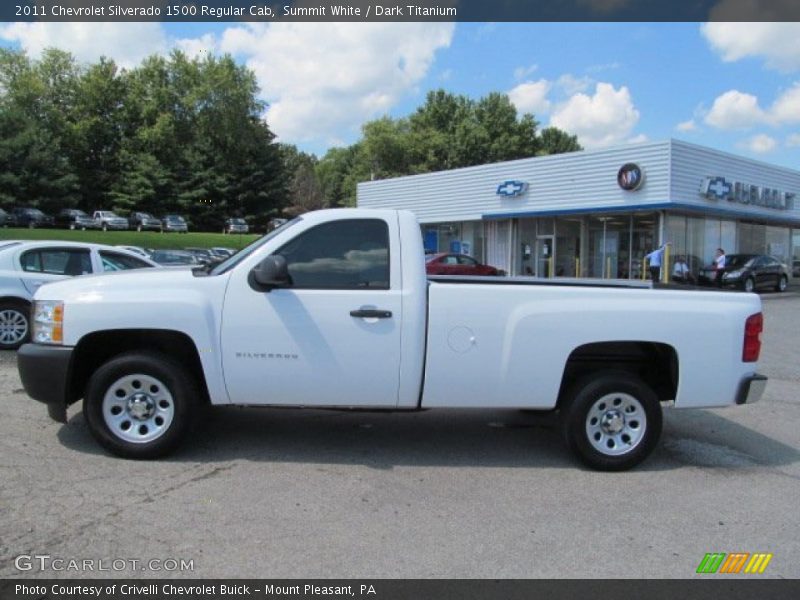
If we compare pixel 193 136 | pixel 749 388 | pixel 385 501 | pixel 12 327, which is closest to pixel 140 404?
pixel 385 501

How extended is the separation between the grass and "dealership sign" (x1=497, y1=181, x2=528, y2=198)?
18616mm

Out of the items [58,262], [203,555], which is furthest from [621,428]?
[58,262]

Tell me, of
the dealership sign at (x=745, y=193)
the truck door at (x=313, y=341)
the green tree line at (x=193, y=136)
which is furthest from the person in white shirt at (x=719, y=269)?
the green tree line at (x=193, y=136)

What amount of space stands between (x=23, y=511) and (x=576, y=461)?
3.94 metres

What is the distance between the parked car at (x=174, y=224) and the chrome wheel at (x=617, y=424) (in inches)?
2278

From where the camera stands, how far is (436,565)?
3541 mm

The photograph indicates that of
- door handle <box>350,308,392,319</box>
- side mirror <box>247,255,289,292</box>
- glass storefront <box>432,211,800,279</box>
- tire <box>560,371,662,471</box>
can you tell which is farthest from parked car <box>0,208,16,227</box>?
tire <box>560,371,662,471</box>

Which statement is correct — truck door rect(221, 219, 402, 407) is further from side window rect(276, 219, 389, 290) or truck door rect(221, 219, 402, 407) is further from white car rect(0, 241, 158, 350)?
white car rect(0, 241, 158, 350)

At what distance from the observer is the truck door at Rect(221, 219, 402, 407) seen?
4875 millimetres

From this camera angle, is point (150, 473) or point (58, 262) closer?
point (150, 473)

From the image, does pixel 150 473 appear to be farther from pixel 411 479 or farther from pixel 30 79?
pixel 30 79

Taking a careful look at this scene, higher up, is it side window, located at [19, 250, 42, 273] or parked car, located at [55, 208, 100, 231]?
parked car, located at [55, 208, 100, 231]

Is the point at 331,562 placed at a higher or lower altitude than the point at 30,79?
lower

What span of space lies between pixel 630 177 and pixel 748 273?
5.75 meters
